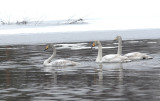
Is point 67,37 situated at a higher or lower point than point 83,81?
higher

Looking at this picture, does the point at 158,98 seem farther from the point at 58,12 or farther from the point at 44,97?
the point at 58,12

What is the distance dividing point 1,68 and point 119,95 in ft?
25.9

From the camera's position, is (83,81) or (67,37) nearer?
(83,81)

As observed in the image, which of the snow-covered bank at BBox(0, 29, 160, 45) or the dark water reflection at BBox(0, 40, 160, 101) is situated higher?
the snow-covered bank at BBox(0, 29, 160, 45)

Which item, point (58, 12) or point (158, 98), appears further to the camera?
point (58, 12)

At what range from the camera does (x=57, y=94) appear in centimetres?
1130

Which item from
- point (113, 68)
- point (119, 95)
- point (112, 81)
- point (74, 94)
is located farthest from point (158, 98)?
point (113, 68)

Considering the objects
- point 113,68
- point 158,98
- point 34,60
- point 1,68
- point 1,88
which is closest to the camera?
point 158,98

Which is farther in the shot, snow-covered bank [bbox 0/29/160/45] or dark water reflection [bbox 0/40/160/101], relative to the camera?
snow-covered bank [bbox 0/29/160/45]

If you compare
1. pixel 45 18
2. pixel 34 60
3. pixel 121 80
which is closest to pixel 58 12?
pixel 45 18

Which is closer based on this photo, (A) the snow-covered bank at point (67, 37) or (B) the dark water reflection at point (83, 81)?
(B) the dark water reflection at point (83, 81)

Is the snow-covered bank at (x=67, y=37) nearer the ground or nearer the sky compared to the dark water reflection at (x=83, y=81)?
nearer the sky

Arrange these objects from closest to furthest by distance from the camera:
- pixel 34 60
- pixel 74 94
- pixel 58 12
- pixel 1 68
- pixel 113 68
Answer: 1. pixel 74 94
2. pixel 113 68
3. pixel 1 68
4. pixel 34 60
5. pixel 58 12

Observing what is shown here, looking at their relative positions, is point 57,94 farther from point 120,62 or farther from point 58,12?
point 58,12
